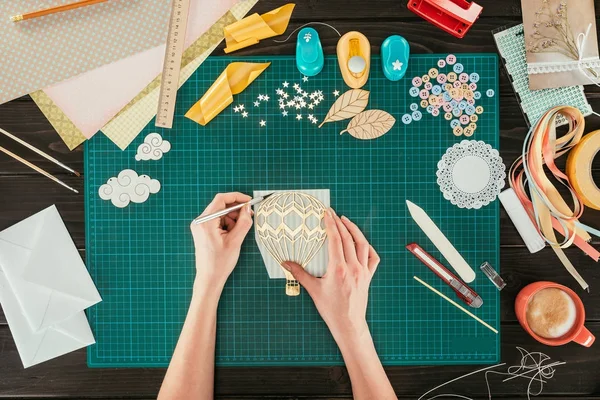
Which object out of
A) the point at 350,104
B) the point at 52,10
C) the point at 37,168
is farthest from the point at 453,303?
the point at 52,10

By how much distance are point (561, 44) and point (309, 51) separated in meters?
0.61

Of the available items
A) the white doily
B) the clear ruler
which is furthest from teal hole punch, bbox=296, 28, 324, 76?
the white doily

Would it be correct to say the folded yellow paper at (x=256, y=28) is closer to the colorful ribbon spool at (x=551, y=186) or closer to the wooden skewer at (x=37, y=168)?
the wooden skewer at (x=37, y=168)

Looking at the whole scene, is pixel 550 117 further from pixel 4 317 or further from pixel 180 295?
pixel 4 317

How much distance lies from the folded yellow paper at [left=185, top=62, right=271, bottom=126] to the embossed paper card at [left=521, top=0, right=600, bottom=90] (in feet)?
2.14

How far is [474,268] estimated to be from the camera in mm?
1036

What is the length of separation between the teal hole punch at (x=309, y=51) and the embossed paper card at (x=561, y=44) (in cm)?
50

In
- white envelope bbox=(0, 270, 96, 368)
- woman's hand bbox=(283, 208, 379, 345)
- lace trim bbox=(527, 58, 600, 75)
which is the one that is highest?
lace trim bbox=(527, 58, 600, 75)

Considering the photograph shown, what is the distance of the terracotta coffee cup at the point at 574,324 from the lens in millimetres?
971

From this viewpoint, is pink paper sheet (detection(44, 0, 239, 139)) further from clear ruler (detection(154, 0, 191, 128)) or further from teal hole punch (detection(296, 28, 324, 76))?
teal hole punch (detection(296, 28, 324, 76))

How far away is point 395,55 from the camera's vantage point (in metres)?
0.99

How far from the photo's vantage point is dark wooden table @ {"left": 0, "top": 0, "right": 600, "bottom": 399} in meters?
→ 1.02

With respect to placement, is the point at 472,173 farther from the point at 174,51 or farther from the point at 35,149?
the point at 35,149

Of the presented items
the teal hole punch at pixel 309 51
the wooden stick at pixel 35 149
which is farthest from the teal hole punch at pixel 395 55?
the wooden stick at pixel 35 149
